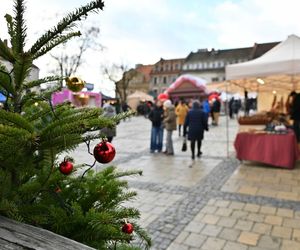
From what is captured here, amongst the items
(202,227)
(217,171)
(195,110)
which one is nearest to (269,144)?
(217,171)

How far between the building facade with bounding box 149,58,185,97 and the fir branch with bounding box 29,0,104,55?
270 ft

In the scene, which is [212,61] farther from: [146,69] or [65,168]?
[65,168]

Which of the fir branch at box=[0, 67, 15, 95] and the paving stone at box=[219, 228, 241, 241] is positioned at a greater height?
the fir branch at box=[0, 67, 15, 95]

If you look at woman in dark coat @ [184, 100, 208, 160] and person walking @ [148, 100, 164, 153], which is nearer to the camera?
woman in dark coat @ [184, 100, 208, 160]

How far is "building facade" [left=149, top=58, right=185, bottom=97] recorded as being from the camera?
83.4m

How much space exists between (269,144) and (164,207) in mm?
4116

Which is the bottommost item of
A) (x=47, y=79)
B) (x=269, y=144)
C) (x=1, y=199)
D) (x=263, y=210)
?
(x=263, y=210)

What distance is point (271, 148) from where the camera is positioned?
8031 millimetres

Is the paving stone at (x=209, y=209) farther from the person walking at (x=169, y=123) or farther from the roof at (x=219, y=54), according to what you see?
the roof at (x=219, y=54)

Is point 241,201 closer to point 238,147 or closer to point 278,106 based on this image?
point 238,147

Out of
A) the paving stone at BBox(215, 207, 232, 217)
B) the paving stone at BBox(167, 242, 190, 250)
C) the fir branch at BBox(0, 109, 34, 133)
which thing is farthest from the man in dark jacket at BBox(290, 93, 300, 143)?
the fir branch at BBox(0, 109, 34, 133)

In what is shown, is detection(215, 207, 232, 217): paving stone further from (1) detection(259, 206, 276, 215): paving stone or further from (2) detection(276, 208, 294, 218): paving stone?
(2) detection(276, 208, 294, 218): paving stone

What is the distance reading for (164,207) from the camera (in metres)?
5.05

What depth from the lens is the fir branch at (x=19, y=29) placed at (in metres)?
1.09
